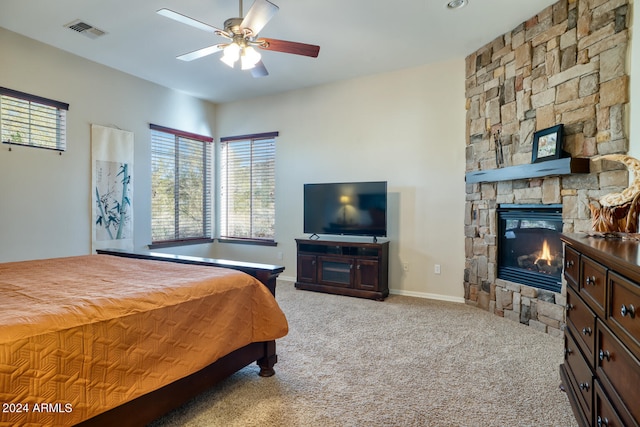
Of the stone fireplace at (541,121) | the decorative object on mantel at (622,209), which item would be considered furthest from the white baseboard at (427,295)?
the decorative object on mantel at (622,209)

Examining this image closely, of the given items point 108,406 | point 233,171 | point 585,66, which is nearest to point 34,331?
point 108,406

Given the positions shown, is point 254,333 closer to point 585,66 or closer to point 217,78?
point 585,66

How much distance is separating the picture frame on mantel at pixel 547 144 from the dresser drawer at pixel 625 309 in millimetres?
2147

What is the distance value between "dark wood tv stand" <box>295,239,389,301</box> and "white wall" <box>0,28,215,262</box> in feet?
7.46

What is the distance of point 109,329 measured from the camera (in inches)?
57.7

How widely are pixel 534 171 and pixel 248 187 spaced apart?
4.10 metres

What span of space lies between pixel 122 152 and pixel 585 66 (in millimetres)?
5047

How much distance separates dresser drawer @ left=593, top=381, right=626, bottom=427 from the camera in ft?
4.12

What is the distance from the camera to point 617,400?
125 centimetres

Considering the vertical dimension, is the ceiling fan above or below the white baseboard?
above

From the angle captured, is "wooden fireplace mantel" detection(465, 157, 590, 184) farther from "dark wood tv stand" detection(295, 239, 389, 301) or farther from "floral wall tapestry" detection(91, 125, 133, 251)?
"floral wall tapestry" detection(91, 125, 133, 251)

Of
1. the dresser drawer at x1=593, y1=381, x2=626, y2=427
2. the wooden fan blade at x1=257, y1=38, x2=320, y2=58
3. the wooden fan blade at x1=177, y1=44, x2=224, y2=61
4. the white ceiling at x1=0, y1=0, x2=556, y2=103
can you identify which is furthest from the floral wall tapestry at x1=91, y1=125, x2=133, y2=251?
the dresser drawer at x1=593, y1=381, x2=626, y2=427

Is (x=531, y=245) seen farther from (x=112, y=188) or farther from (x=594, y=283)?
(x=112, y=188)

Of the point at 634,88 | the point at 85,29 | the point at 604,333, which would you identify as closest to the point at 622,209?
the point at 604,333
